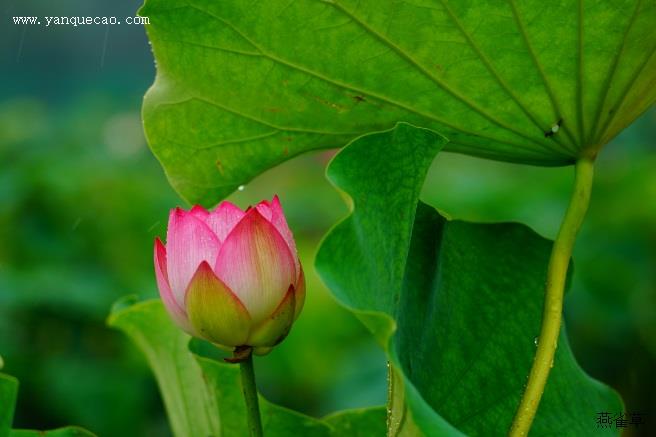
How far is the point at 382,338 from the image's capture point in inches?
24.4

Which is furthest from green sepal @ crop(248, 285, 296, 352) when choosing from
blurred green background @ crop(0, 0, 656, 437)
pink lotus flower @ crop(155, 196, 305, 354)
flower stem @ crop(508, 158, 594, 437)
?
blurred green background @ crop(0, 0, 656, 437)

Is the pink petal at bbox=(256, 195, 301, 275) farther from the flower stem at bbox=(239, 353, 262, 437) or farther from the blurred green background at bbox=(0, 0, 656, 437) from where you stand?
the blurred green background at bbox=(0, 0, 656, 437)

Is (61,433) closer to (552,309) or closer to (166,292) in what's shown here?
(166,292)

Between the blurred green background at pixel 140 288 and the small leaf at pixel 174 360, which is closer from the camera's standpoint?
the small leaf at pixel 174 360

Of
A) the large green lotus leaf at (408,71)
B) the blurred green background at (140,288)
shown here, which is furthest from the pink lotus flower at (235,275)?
the blurred green background at (140,288)

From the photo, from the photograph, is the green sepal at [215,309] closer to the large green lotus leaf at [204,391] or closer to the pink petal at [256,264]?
the pink petal at [256,264]

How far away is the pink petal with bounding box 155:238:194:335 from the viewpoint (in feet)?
2.47

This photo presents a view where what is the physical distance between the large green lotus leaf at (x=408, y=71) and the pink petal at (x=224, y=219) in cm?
15

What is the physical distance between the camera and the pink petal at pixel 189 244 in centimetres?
73

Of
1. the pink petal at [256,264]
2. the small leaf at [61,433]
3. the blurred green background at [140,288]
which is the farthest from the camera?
the blurred green background at [140,288]

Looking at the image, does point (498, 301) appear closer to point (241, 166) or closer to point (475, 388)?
point (475, 388)

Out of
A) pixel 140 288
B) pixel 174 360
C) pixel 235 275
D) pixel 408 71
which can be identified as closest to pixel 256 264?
pixel 235 275

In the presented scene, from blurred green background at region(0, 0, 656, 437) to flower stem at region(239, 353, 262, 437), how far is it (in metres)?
1.32

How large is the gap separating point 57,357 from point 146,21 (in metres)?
1.54
